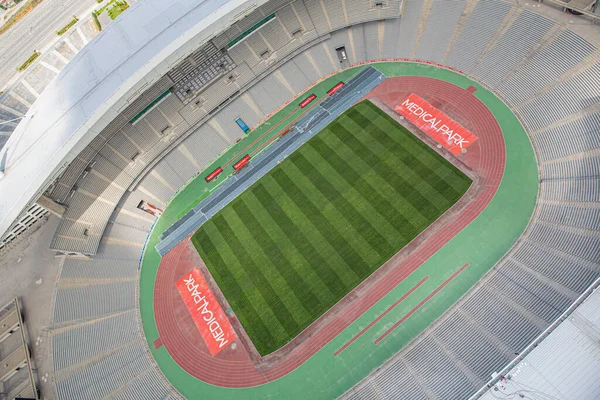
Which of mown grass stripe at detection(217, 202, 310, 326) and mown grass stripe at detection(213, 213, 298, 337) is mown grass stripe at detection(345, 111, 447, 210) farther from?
mown grass stripe at detection(213, 213, 298, 337)

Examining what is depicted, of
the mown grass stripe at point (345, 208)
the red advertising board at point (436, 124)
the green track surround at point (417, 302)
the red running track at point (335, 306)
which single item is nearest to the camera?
the green track surround at point (417, 302)

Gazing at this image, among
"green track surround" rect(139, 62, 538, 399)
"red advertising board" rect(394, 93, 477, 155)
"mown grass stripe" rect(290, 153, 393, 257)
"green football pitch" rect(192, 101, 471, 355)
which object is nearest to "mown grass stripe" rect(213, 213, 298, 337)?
"green football pitch" rect(192, 101, 471, 355)

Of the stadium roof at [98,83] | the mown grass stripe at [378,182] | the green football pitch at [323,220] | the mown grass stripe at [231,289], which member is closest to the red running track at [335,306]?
the green football pitch at [323,220]

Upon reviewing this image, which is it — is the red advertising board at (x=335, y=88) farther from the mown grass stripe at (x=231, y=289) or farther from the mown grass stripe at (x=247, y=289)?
the mown grass stripe at (x=231, y=289)

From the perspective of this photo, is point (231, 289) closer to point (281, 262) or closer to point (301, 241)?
point (281, 262)

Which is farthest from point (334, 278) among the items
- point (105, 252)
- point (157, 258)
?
point (105, 252)
